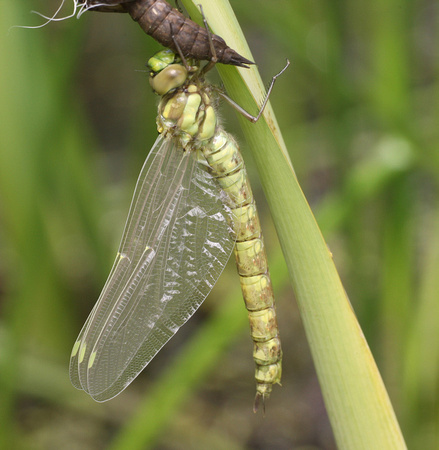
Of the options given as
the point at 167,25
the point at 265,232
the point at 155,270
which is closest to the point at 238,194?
the point at 155,270

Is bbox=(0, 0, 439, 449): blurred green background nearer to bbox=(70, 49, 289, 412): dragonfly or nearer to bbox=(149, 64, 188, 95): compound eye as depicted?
bbox=(70, 49, 289, 412): dragonfly

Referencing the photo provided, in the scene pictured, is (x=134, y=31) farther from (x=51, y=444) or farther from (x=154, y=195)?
(x=51, y=444)

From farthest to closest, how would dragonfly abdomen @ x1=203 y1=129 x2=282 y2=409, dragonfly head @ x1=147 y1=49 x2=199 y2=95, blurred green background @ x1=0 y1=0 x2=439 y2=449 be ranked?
blurred green background @ x1=0 y1=0 x2=439 y2=449 → dragonfly abdomen @ x1=203 y1=129 x2=282 y2=409 → dragonfly head @ x1=147 y1=49 x2=199 y2=95

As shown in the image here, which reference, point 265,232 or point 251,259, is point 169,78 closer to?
point 251,259

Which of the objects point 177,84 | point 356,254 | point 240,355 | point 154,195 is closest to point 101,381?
point 154,195

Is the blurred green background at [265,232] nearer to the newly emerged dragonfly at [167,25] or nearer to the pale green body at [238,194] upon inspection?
the pale green body at [238,194]

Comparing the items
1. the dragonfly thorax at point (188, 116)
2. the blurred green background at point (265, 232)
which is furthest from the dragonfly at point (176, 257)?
the blurred green background at point (265, 232)

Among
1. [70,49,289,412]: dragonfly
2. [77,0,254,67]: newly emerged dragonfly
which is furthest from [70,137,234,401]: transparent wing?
[77,0,254,67]: newly emerged dragonfly
